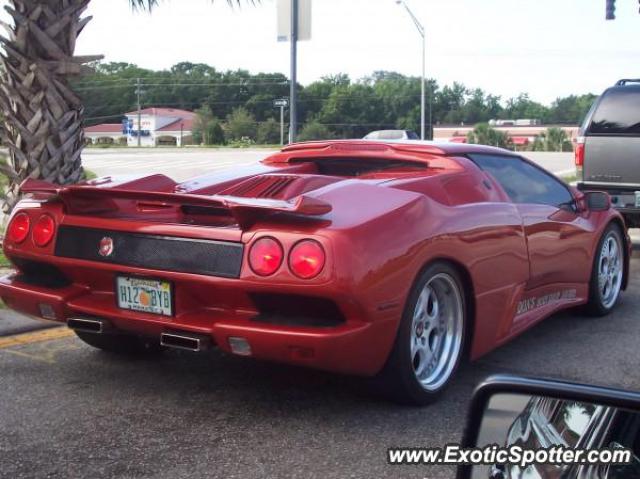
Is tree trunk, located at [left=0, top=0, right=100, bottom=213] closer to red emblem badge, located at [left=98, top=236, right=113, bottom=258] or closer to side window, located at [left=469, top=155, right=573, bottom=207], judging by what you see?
red emblem badge, located at [left=98, top=236, right=113, bottom=258]

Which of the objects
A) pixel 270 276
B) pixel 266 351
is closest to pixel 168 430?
pixel 266 351

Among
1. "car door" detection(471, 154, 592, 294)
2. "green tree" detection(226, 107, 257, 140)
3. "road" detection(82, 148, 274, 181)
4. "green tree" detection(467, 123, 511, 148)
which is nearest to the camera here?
"car door" detection(471, 154, 592, 294)

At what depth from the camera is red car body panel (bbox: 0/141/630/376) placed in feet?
11.0

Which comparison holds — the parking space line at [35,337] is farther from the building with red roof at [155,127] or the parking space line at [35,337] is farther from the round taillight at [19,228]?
the building with red roof at [155,127]

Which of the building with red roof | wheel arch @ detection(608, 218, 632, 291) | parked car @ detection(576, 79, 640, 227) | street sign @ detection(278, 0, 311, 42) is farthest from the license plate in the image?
the building with red roof

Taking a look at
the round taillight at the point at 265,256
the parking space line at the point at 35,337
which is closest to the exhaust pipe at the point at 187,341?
the round taillight at the point at 265,256

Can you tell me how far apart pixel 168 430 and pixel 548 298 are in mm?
2583

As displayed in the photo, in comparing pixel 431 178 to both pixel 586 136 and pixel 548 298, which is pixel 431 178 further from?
pixel 586 136

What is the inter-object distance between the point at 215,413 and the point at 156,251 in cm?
80

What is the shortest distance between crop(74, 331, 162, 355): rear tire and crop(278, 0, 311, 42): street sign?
19.4ft

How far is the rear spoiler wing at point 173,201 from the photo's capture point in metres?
3.34

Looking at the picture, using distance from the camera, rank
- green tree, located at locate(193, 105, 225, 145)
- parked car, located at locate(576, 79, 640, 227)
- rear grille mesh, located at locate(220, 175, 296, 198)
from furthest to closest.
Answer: green tree, located at locate(193, 105, 225, 145)
parked car, located at locate(576, 79, 640, 227)
rear grille mesh, located at locate(220, 175, 296, 198)

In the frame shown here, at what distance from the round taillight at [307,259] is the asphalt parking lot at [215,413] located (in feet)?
2.40

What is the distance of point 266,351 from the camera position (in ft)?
11.1
